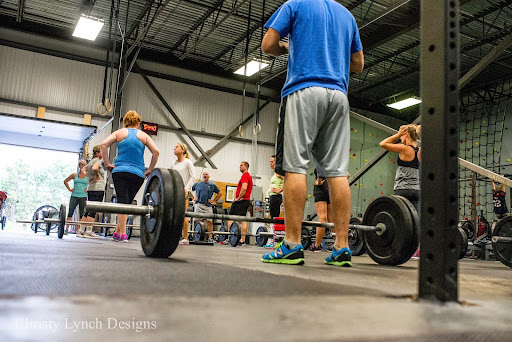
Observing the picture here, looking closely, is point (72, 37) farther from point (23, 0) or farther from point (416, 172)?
point (416, 172)

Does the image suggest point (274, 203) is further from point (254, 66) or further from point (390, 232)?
point (254, 66)

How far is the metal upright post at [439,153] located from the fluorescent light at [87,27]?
28.4 feet

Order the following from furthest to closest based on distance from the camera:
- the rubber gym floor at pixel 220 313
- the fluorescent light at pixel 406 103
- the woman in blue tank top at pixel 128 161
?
1. the fluorescent light at pixel 406 103
2. the woman in blue tank top at pixel 128 161
3. the rubber gym floor at pixel 220 313

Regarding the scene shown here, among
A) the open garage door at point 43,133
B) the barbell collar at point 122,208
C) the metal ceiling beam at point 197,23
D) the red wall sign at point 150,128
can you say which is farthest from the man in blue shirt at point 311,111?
the red wall sign at point 150,128

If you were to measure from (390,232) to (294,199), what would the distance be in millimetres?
1008

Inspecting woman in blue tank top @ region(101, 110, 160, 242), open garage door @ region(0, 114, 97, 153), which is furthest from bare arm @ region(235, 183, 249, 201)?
open garage door @ region(0, 114, 97, 153)

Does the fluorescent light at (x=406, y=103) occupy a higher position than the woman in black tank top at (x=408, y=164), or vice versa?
the fluorescent light at (x=406, y=103)

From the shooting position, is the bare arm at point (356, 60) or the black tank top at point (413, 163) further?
the black tank top at point (413, 163)

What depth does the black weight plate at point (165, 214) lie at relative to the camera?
188 centimetres

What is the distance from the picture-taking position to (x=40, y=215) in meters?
10.1

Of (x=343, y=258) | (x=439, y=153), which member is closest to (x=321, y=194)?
(x=343, y=258)

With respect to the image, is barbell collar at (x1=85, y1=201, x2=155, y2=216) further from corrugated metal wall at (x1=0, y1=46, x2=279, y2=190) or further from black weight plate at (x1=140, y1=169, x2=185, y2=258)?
corrugated metal wall at (x1=0, y1=46, x2=279, y2=190)

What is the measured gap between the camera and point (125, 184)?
12.3ft

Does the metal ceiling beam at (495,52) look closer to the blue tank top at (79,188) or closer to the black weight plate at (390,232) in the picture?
the black weight plate at (390,232)
